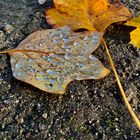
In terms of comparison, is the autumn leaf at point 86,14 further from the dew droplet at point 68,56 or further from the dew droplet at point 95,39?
the dew droplet at point 68,56

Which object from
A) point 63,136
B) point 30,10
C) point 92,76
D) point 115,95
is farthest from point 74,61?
point 30,10

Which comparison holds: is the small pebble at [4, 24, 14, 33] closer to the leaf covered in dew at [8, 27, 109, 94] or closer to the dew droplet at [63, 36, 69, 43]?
the leaf covered in dew at [8, 27, 109, 94]

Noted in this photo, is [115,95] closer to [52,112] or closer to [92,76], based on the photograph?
[92,76]

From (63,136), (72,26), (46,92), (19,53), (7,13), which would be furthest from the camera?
(7,13)

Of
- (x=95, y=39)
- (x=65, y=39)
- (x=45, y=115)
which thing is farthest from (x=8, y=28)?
(x=45, y=115)

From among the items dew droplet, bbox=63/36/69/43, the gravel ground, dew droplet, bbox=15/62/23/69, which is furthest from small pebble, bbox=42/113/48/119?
dew droplet, bbox=63/36/69/43

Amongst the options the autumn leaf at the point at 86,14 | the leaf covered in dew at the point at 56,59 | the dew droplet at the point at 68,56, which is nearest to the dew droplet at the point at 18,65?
the leaf covered in dew at the point at 56,59
